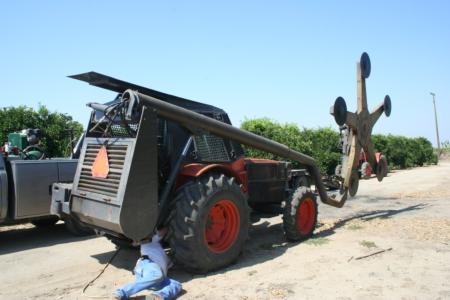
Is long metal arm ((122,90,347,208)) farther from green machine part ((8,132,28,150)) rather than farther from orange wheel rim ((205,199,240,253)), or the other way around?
green machine part ((8,132,28,150))

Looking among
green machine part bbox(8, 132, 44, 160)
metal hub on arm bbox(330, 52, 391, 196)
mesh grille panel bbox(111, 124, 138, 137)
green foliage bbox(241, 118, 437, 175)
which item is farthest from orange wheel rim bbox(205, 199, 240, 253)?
green foliage bbox(241, 118, 437, 175)

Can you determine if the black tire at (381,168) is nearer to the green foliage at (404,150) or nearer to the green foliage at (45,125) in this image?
the green foliage at (45,125)

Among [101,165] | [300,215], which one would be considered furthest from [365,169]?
[101,165]

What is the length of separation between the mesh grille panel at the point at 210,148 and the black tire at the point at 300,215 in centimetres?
135

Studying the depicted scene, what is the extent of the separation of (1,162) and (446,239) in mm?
7563

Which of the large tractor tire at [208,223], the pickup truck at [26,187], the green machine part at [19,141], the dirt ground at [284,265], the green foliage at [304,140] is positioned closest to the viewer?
the dirt ground at [284,265]

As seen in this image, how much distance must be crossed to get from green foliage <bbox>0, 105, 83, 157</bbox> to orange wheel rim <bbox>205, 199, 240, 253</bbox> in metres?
7.43

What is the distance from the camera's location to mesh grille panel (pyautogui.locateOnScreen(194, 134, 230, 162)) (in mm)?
6379

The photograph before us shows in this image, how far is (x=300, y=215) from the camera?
7.43 metres

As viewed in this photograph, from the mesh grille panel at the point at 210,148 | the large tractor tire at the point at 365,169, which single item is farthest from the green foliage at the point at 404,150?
the mesh grille panel at the point at 210,148

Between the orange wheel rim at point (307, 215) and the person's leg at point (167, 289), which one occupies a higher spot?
the orange wheel rim at point (307, 215)

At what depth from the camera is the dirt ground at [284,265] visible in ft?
16.1

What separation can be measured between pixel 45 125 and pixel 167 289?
907 cm

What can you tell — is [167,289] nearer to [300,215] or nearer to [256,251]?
[256,251]
